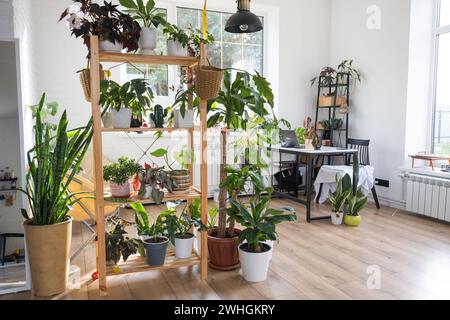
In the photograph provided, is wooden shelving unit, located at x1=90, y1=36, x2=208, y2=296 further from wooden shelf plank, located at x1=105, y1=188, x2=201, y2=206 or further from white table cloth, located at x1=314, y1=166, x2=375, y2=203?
white table cloth, located at x1=314, y1=166, x2=375, y2=203

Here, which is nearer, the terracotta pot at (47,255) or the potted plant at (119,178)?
→ the terracotta pot at (47,255)

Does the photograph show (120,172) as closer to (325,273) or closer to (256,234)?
(256,234)

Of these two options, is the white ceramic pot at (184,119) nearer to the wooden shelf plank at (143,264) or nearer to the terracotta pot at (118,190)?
the terracotta pot at (118,190)

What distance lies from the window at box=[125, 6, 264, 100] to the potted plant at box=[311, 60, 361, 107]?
1.02 meters

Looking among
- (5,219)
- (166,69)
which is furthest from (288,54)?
(5,219)

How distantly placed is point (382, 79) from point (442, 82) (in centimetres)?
72

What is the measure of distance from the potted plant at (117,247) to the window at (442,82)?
4.04 m

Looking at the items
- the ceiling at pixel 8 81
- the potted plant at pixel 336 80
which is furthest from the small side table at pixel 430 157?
the ceiling at pixel 8 81

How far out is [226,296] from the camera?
2.49 metres

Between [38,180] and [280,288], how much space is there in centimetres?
182

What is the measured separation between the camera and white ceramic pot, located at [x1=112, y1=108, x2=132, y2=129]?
252 centimetres

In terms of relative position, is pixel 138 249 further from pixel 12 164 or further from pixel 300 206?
pixel 300 206

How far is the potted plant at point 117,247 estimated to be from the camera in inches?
104

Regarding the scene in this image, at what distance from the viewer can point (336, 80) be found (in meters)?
5.54
